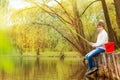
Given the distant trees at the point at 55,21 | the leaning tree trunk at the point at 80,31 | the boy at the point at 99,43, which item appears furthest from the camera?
the distant trees at the point at 55,21

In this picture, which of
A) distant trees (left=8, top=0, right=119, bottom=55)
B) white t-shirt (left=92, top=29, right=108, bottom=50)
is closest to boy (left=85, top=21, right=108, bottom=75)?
white t-shirt (left=92, top=29, right=108, bottom=50)

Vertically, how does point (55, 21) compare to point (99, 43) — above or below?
above

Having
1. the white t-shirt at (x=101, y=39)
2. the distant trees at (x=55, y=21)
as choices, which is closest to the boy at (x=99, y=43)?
the white t-shirt at (x=101, y=39)

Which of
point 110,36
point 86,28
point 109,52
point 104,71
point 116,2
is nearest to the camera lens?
point 109,52

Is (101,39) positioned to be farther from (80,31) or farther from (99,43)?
(80,31)

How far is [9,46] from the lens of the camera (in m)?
1.20

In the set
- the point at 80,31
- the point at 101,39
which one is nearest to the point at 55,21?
the point at 80,31

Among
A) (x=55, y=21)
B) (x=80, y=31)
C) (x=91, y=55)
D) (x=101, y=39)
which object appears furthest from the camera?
(x=55, y=21)

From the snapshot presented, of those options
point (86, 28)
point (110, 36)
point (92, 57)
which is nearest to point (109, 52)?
point (92, 57)

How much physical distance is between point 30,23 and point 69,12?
8.27 ft

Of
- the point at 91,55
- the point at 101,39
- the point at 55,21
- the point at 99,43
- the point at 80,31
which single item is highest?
the point at 55,21

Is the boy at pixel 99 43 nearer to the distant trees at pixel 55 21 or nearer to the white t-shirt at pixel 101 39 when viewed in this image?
the white t-shirt at pixel 101 39

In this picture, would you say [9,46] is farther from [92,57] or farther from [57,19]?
[57,19]

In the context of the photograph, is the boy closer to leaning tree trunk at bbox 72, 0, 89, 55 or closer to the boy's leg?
the boy's leg
